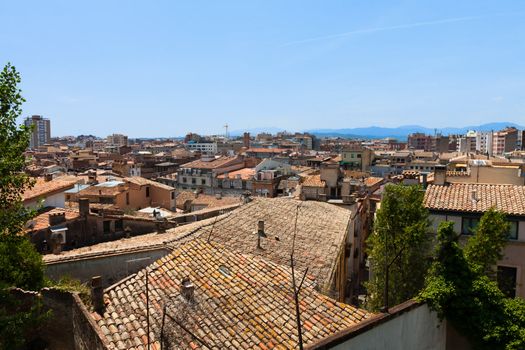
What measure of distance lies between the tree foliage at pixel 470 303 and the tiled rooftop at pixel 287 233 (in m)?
3.73

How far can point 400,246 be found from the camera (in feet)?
55.7

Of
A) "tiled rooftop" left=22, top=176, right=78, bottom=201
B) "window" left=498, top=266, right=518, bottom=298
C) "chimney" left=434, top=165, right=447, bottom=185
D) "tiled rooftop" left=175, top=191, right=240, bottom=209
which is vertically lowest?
"tiled rooftop" left=175, top=191, right=240, bottom=209

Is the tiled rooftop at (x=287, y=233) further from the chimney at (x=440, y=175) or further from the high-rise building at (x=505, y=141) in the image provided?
the high-rise building at (x=505, y=141)

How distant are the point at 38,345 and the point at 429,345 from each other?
12271 mm

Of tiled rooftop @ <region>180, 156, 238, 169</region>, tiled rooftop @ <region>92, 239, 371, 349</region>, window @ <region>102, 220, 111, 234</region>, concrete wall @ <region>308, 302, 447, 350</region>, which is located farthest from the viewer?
tiled rooftop @ <region>180, 156, 238, 169</region>

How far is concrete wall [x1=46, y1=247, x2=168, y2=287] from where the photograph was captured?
53.6 ft

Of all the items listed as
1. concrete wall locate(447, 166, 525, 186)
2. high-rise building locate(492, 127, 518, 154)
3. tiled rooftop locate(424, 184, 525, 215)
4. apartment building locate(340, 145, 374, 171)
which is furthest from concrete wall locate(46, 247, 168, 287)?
high-rise building locate(492, 127, 518, 154)

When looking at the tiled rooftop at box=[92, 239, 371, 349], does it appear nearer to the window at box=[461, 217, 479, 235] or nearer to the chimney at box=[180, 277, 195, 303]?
the chimney at box=[180, 277, 195, 303]

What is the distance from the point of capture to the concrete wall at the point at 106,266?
643 inches

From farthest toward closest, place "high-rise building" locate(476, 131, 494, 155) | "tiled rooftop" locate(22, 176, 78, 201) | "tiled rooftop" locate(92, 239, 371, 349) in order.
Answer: "high-rise building" locate(476, 131, 494, 155) < "tiled rooftop" locate(22, 176, 78, 201) < "tiled rooftop" locate(92, 239, 371, 349)

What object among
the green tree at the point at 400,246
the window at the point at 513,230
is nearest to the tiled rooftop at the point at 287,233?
the green tree at the point at 400,246

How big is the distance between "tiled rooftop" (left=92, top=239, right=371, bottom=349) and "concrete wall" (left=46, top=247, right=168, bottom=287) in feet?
7.77

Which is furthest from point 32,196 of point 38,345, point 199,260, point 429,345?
point 429,345

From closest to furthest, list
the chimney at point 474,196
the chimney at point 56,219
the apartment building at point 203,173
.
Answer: the chimney at point 474,196, the chimney at point 56,219, the apartment building at point 203,173
